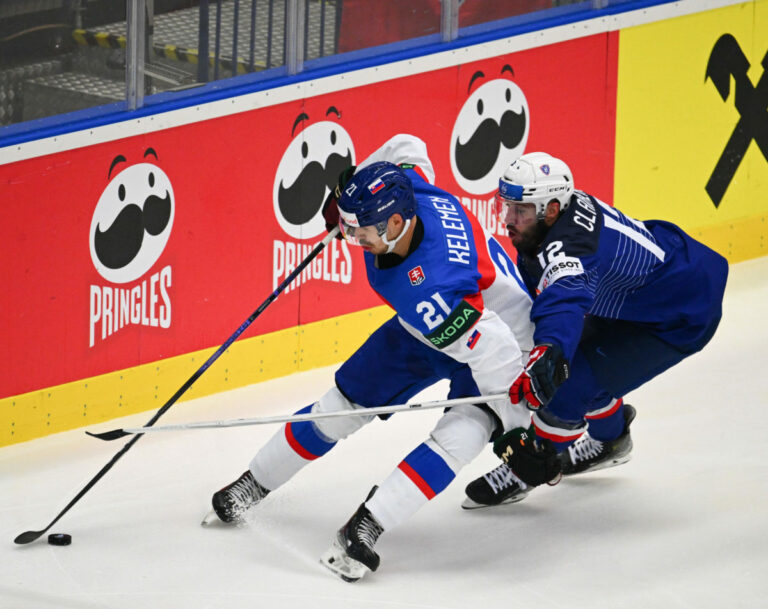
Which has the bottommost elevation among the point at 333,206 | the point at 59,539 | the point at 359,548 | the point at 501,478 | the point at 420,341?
the point at 59,539

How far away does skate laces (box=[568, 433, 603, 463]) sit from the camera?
4.86m

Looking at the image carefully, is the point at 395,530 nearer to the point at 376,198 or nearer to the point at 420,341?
the point at 420,341

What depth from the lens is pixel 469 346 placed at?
12.8ft

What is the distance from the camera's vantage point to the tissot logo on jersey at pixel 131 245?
17.5ft

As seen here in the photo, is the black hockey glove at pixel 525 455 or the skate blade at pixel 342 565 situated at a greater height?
the black hockey glove at pixel 525 455

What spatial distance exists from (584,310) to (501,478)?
864 mm

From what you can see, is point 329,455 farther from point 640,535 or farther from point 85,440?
point 640,535

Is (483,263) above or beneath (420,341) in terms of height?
above

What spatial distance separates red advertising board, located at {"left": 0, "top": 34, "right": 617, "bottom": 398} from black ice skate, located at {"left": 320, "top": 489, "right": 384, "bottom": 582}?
1637 millimetres

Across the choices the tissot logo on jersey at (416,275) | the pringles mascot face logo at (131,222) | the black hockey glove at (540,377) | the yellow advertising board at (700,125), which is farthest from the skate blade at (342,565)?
the yellow advertising board at (700,125)

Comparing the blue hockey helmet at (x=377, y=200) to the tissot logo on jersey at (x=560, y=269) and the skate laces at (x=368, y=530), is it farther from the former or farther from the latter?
the skate laces at (x=368, y=530)

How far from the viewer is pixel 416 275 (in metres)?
3.94

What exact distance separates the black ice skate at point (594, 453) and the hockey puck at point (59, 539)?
62.8 inches

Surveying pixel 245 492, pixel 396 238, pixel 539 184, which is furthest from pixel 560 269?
pixel 245 492
